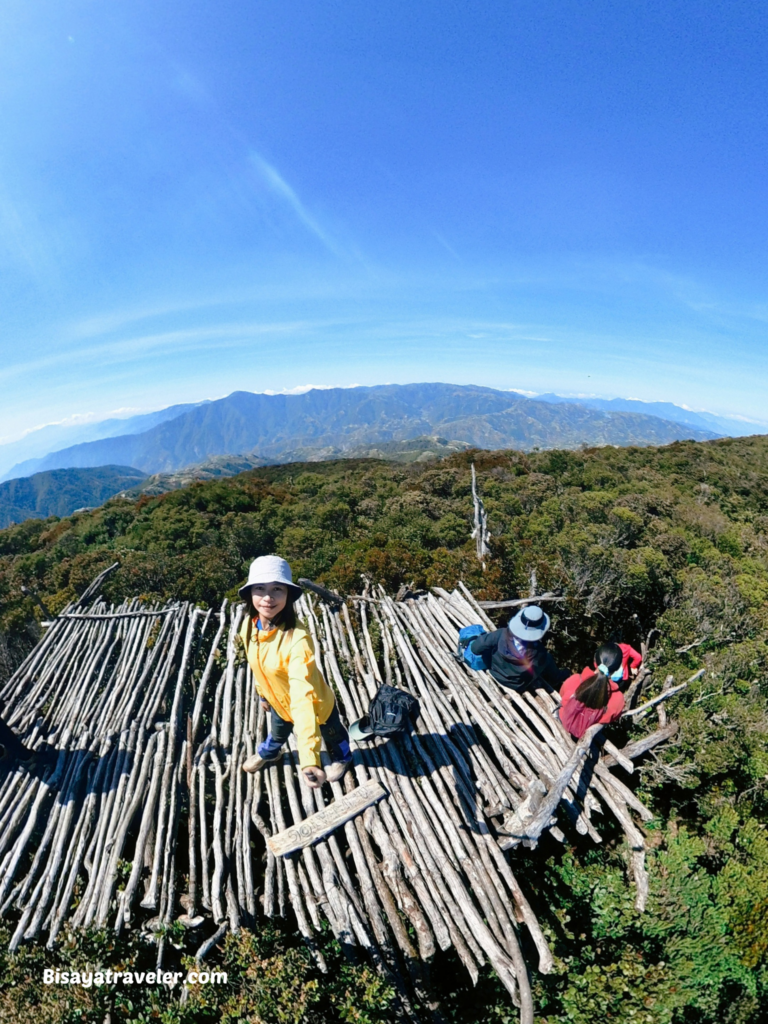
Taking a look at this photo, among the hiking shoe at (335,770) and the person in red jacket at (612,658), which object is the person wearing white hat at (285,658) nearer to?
the hiking shoe at (335,770)

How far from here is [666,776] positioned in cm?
555

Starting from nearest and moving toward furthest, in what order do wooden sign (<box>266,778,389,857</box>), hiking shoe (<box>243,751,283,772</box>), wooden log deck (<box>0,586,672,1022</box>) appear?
wooden log deck (<box>0,586,672,1022</box>), wooden sign (<box>266,778,389,857</box>), hiking shoe (<box>243,751,283,772</box>)

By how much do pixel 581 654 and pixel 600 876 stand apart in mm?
4862

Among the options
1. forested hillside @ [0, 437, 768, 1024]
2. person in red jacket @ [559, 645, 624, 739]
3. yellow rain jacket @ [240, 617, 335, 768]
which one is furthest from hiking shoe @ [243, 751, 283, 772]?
person in red jacket @ [559, 645, 624, 739]

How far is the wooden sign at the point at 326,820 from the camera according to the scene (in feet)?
12.4

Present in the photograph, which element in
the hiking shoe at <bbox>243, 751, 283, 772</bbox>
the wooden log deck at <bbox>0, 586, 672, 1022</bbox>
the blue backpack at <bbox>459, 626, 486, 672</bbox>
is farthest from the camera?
the blue backpack at <bbox>459, 626, 486, 672</bbox>

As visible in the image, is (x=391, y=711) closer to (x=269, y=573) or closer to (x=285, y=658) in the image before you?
(x=285, y=658)

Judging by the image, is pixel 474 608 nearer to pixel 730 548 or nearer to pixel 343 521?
pixel 343 521

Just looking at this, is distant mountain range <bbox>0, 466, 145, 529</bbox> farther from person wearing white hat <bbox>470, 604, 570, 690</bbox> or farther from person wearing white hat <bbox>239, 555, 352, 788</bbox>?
person wearing white hat <bbox>470, 604, 570, 690</bbox>

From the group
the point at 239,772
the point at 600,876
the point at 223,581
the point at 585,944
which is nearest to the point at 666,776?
the point at 600,876

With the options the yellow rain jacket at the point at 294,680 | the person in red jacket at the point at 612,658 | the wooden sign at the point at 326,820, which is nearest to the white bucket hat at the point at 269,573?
the yellow rain jacket at the point at 294,680

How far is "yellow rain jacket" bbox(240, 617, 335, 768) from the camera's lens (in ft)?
10.7

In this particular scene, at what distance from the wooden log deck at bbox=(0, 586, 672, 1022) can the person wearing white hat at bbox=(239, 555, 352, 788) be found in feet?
3.20

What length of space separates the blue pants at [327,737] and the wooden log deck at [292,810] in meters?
0.26
